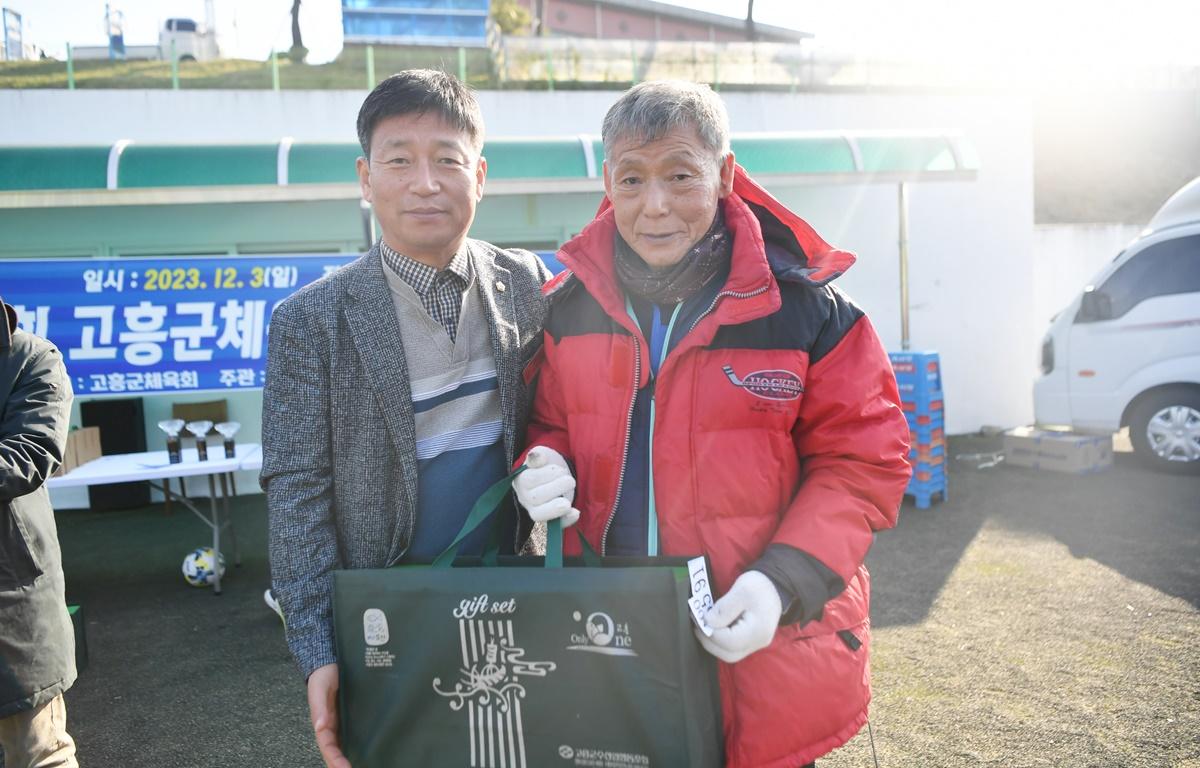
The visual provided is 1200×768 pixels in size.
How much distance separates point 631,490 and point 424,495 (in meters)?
0.43

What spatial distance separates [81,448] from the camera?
233 inches

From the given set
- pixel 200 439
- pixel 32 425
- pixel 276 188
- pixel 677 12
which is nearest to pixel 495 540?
pixel 32 425

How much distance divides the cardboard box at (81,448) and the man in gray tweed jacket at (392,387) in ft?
16.8

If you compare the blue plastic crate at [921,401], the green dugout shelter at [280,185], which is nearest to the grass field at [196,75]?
the green dugout shelter at [280,185]

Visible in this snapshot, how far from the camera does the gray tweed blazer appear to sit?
4.84ft

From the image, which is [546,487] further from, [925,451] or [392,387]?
[925,451]

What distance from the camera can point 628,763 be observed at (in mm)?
1232

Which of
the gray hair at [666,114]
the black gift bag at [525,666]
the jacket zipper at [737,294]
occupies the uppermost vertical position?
the gray hair at [666,114]

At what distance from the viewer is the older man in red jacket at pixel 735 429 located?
4.50 feet

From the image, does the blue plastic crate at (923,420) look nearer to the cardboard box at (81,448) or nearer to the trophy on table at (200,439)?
the trophy on table at (200,439)

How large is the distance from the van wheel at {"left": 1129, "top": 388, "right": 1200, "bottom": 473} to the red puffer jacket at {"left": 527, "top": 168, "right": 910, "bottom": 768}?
7.03 metres

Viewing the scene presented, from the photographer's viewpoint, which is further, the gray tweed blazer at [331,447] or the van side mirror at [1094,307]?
the van side mirror at [1094,307]

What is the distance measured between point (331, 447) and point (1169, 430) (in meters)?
7.87

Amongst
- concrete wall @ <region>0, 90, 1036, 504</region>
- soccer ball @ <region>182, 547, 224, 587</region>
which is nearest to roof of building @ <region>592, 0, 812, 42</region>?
concrete wall @ <region>0, 90, 1036, 504</region>
